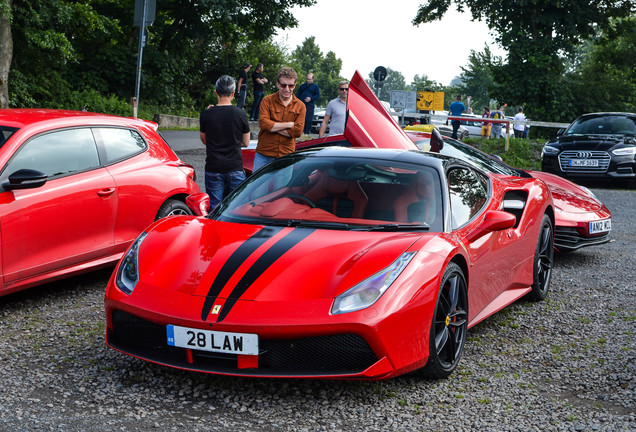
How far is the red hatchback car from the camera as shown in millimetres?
5309

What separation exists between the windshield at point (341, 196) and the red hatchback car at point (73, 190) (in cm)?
140

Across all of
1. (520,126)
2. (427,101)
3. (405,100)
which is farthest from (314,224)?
(427,101)

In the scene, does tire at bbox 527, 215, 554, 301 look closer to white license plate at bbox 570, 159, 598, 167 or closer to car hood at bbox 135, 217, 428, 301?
car hood at bbox 135, 217, 428, 301

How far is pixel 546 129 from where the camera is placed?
23.2m

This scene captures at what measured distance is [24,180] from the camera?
5320 mm

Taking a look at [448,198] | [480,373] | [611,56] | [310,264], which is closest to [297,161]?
[448,198]

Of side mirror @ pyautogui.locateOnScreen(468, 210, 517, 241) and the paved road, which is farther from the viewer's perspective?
the paved road

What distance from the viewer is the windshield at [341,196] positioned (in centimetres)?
462

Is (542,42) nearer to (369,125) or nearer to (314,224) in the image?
(369,125)

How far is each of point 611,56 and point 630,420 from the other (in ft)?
89.1

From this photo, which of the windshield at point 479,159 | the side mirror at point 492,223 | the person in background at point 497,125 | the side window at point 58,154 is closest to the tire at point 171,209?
the side window at point 58,154

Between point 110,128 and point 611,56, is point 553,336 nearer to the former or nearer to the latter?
point 110,128

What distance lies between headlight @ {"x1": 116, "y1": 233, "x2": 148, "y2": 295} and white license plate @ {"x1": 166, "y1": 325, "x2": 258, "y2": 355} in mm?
469

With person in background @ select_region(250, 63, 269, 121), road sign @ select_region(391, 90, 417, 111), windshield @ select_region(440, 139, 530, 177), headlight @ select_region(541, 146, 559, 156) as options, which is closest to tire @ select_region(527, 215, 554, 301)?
windshield @ select_region(440, 139, 530, 177)
